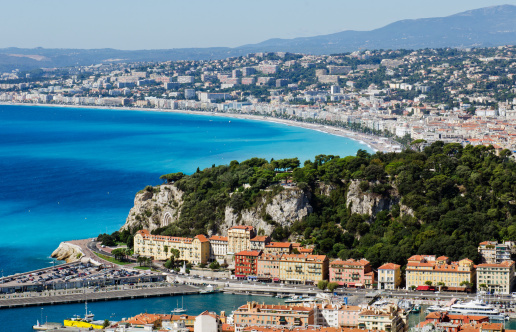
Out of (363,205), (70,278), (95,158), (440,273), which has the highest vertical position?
(363,205)

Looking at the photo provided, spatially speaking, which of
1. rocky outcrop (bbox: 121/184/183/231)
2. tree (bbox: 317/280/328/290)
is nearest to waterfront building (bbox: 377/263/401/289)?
tree (bbox: 317/280/328/290)

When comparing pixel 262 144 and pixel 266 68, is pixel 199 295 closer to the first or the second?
pixel 262 144

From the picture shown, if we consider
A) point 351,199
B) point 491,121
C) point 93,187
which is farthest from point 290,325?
point 491,121

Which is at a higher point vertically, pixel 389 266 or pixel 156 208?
pixel 156 208

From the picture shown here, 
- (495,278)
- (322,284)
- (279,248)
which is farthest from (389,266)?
(279,248)

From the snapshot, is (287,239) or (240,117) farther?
(240,117)

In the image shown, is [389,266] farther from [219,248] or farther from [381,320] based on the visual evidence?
[219,248]
